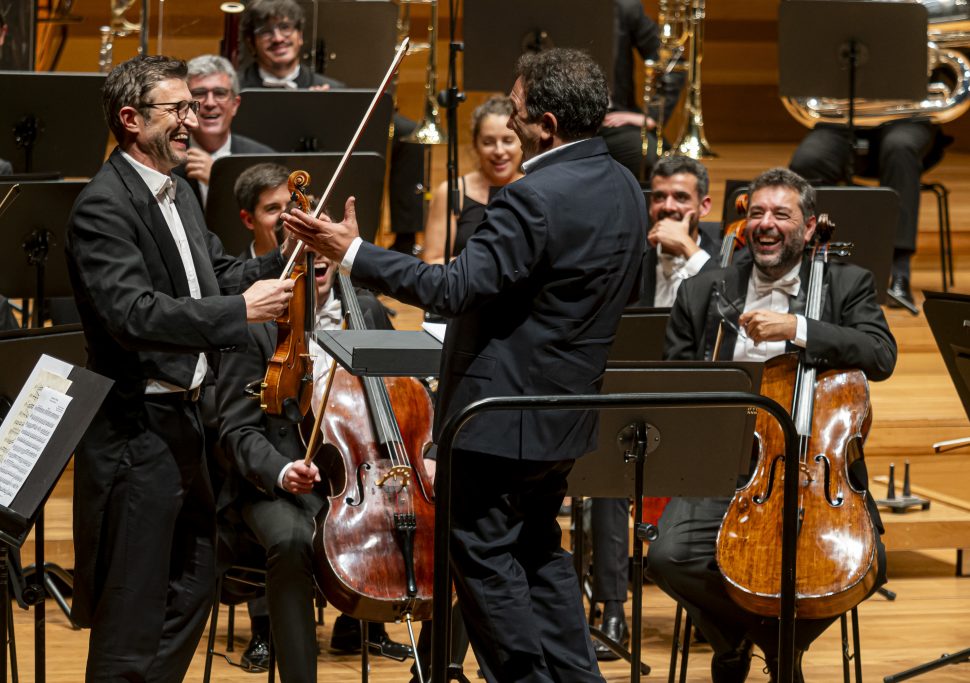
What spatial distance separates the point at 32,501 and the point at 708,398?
3.93ft

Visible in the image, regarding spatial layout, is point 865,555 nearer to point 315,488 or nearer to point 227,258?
point 315,488

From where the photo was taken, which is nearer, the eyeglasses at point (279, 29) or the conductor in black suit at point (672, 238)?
the conductor in black suit at point (672, 238)

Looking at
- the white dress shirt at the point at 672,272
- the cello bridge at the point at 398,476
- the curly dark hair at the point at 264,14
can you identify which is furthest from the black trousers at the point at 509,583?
the curly dark hair at the point at 264,14

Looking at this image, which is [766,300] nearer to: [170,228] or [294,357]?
[294,357]

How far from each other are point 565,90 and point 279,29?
107 inches

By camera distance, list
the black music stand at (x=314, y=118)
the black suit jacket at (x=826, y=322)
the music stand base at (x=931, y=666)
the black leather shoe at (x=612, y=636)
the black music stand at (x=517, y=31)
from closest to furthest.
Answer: the black suit jacket at (x=826, y=322), the music stand base at (x=931, y=666), the black leather shoe at (x=612, y=636), the black music stand at (x=314, y=118), the black music stand at (x=517, y=31)

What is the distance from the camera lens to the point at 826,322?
3396mm

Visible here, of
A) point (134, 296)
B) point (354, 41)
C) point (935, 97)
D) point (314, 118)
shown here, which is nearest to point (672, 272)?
point (314, 118)

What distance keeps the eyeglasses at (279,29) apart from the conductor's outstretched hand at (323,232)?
273cm

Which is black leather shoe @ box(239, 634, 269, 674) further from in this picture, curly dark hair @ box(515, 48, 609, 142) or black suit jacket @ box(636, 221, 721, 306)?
curly dark hair @ box(515, 48, 609, 142)

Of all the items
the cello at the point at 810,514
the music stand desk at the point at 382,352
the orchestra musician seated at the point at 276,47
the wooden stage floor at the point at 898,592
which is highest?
the orchestra musician seated at the point at 276,47

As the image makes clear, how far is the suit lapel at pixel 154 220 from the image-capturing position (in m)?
2.68

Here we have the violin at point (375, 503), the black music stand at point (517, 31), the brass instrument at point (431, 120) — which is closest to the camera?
the violin at point (375, 503)

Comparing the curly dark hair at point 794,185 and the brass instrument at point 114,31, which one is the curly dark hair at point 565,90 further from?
the brass instrument at point 114,31
